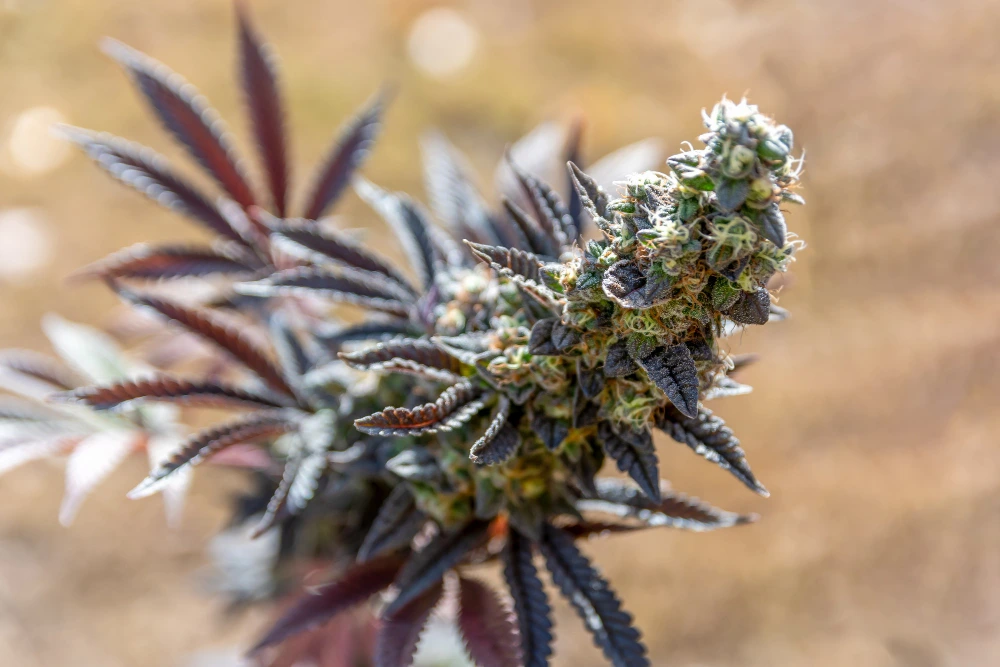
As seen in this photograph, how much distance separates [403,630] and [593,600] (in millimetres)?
296

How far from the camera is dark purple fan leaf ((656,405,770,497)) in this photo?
34.4 inches

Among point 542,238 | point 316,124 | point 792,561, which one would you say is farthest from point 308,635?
point 316,124

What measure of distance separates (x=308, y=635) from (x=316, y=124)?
2310 millimetres

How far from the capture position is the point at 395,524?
44.9 inches

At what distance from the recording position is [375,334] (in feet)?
3.88

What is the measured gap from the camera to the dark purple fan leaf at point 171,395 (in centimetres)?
108

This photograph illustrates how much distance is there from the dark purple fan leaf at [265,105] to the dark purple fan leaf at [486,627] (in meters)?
0.81

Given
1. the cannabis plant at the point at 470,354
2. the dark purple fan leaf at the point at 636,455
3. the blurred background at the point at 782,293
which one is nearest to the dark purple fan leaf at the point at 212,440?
the cannabis plant at the point at 470,354

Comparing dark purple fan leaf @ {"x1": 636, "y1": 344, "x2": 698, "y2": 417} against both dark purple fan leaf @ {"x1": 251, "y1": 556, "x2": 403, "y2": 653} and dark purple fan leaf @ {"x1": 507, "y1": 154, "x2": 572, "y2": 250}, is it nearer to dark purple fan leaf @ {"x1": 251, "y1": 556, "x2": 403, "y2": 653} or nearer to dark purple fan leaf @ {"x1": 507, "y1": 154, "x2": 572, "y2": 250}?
dark purple fan leaf @ {"x1": 507, "y1": 154, "x2": 572, "y2": 250}

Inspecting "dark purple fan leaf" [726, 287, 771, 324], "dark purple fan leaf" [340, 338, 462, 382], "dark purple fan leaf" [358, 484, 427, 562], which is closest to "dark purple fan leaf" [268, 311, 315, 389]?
"dark purple fan leaf" [358, 484, 427, 562]

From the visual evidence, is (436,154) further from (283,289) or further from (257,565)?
(257,565)

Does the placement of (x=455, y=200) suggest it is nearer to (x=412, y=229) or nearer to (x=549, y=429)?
(x=412, y=229)

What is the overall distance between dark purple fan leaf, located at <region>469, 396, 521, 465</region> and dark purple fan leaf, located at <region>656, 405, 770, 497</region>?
18cm

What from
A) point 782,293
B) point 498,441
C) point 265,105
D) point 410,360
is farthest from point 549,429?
point 782,293
